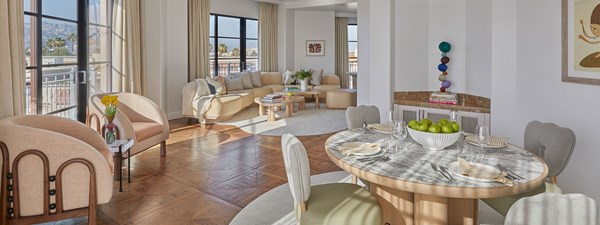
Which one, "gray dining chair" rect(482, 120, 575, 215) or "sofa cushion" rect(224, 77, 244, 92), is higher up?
"sofa cushion" rect(224, 77, 244, 92)

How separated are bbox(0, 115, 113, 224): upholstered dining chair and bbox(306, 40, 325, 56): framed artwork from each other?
899cm

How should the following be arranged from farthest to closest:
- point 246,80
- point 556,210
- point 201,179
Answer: point 246,80
point 201,179
point 556,210

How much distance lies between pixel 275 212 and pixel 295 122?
4.22 meters

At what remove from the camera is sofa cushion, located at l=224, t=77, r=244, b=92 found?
26.9 ft

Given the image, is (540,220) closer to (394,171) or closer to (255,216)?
(394,171)

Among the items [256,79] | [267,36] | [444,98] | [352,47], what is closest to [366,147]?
[444,98]

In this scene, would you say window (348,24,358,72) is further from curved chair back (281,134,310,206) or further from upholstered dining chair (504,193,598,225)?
upholstered dining chair (504,193,598,225)

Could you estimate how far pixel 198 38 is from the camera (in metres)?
7.97

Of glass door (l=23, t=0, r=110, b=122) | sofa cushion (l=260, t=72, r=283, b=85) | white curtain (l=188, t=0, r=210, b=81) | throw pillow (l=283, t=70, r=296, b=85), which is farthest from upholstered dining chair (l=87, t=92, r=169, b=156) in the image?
throw pillow (l=283, t=70, r=296, b=85)

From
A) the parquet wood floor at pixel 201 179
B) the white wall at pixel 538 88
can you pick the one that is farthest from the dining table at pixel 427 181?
the parquet wood floor at pixel 201 179

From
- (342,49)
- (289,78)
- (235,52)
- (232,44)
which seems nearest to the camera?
(232,44)

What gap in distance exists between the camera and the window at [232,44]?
8938 millimetres

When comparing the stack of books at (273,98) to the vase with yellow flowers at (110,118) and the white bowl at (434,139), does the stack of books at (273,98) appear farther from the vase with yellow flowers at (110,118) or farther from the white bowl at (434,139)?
the white bowl at (434,139)

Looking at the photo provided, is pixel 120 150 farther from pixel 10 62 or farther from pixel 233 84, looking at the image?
pixel 233 84
